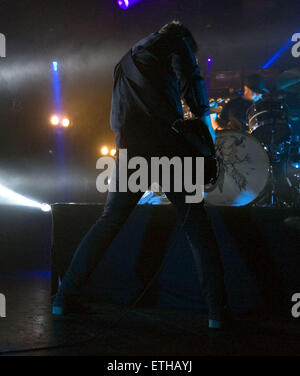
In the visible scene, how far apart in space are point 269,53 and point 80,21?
14.5ft

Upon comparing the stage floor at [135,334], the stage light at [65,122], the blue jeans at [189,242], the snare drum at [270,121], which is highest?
the stage light at [65,122]

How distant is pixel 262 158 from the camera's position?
2.98 metres

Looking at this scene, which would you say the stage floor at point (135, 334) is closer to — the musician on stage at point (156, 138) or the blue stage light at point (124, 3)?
the musician on stage at point (156, 138)

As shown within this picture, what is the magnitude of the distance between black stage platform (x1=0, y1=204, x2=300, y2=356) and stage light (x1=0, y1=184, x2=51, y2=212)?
8.21 ft

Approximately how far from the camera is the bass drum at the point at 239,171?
9.61 ft

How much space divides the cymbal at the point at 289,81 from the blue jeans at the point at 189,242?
366cm

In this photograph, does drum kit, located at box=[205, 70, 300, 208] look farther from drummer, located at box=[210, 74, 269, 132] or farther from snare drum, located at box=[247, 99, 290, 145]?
drummer, located at box=[210, 74, 269, 132]

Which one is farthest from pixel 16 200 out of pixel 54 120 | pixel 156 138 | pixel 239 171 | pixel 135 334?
pixel 135 334

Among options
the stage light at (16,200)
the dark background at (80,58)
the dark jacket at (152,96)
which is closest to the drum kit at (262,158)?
the dark jacket at (152,96)

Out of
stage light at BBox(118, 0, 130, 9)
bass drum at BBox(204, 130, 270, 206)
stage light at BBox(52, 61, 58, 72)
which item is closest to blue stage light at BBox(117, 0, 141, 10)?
stage light at BBox(118, 0, 130, 9)

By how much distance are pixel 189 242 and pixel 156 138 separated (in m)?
0.59

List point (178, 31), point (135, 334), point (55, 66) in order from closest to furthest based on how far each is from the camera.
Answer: point (135, 334) < point (178, 31) < point (55, 66)

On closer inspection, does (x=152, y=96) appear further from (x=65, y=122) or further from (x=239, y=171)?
(x=65, y=122)
